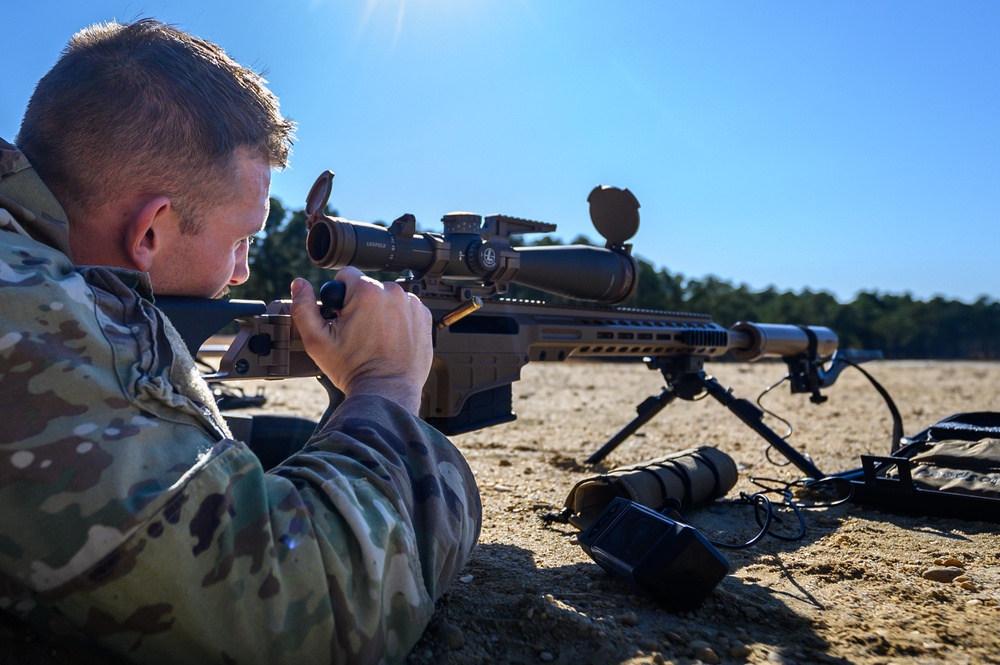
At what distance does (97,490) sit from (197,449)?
0.17m

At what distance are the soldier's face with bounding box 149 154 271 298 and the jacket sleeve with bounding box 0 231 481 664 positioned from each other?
46cm

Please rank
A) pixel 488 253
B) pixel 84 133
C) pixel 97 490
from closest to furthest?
pixel 97 490 → pixel 84 133 → pixel 488 253

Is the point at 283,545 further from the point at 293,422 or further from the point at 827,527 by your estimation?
the point at 827,527

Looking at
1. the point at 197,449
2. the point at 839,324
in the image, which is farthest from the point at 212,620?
the point at 839,324

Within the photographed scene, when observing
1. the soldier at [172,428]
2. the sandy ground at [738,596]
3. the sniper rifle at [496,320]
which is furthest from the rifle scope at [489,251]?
the soldier at [172,428]

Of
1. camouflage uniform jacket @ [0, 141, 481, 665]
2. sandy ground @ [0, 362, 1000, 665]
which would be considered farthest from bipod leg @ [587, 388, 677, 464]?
camouflage uniform jacket @ [0, 141, 481, 665]

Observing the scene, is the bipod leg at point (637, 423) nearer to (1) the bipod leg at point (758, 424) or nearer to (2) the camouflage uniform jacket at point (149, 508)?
(1) the bipod leg at point (758, 424)

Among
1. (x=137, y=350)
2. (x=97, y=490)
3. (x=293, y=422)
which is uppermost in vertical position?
(x=137, y=350)

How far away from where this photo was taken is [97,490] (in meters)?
1.05

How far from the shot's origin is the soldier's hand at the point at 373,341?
1.71 meters

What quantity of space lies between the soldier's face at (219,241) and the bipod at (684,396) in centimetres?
355

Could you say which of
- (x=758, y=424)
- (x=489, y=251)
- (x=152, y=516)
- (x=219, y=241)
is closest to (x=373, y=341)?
(x=219, y=241)

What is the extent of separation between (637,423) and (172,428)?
4188 millimetres

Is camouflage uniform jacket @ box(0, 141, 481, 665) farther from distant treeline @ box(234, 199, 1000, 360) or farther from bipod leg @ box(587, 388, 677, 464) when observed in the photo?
distant treeline @ box(234, 199, 1000, 360)
